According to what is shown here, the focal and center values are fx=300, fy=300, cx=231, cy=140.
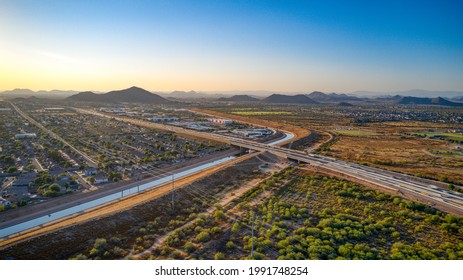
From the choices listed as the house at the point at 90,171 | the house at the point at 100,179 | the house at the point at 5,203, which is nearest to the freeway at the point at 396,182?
the house at the point at 100,179

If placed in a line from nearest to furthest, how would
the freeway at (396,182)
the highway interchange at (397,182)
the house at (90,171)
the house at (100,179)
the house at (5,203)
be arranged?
1. the house at (5,203)
2. the highway interchange at (397,182)
3. the freeway at (396,182)
4. the house at (100,179)
5. the house at (90,171)

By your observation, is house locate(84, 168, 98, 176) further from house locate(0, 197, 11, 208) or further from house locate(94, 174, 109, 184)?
house locate(0, 197, 11, 208)

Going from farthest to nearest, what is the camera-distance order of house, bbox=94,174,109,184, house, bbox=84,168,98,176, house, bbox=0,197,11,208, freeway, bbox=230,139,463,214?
house, bbox=84,168,98,176 < house, bbox=94,174,109,184 < freeway, bbox=230,139,463,214 < house, bbox=0,197,11,208

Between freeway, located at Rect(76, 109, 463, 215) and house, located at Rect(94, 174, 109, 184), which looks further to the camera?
house, located at Rect(94, 174, 109, 184)

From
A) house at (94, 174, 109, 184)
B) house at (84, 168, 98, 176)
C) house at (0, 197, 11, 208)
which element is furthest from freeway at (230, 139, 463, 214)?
house at (0, 197, 11, 208)

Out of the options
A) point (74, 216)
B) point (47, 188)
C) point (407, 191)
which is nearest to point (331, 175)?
point (407, 191)

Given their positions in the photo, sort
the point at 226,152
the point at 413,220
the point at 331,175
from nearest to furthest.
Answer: the point at 413,220, the point at 331,175, the point at 226,152

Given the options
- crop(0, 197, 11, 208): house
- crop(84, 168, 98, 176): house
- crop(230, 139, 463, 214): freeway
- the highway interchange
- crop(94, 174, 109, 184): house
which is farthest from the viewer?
crop(84, 168, 98, 176): house

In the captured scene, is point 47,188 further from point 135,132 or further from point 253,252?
point 135,132

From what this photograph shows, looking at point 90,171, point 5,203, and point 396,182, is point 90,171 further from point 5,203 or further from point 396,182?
point 396,182

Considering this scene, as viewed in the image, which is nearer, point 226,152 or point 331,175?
point 331,175

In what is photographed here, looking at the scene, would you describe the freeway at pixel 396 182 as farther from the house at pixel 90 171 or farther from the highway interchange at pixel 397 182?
the house at pixel 90 171
